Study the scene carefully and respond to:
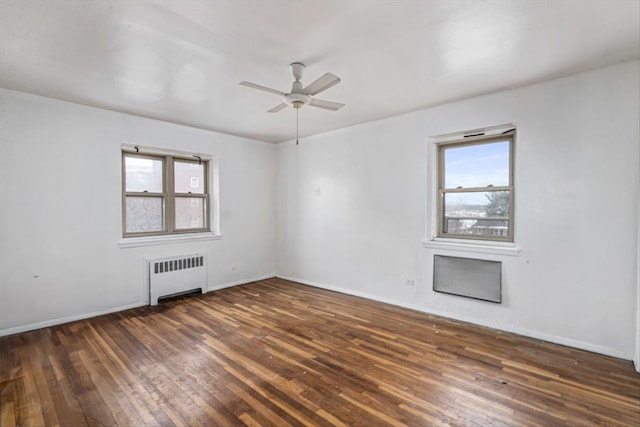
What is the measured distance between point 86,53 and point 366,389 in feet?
11.9

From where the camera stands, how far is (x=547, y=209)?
3.17 metres

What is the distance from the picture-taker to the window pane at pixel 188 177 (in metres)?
4.98

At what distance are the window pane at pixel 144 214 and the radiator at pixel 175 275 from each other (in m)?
0.55

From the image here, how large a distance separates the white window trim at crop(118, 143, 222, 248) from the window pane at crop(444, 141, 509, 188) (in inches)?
150

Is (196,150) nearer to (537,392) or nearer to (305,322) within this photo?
(305,322)

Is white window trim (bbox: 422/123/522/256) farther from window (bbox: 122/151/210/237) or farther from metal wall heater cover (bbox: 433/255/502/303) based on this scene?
window (bbox: 122/151/210/237)

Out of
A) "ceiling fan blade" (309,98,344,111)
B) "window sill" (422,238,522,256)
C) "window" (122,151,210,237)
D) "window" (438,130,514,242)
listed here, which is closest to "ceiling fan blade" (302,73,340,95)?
"ceiling fan blade" (309,98,344,111)

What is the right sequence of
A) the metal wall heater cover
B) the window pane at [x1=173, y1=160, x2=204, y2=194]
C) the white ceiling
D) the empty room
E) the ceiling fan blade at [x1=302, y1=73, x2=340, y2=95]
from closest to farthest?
the white ceiling < the empty room < the ceiling fan blade at [x1=302, y1=73, x2=340, y2=95] < the metal wall heater cover < the window pane at [x1=173, y1=160, x2=204, y2=194]

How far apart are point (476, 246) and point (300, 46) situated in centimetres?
300

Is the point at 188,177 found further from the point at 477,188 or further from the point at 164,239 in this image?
the point at 477,188

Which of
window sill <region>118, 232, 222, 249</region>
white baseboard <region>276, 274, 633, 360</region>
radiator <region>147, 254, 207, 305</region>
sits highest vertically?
window sill <region>118, 232, 222, 249</region>

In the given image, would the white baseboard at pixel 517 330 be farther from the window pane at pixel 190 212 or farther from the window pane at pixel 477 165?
the window pane at pixel 190 212

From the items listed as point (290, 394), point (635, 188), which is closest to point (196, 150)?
point (290, 394)

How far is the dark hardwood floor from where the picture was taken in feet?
6.68
